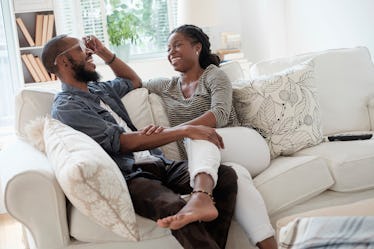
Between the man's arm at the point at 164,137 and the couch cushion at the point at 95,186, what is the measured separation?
24cm

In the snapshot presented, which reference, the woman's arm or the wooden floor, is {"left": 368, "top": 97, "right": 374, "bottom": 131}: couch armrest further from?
the wooden floor

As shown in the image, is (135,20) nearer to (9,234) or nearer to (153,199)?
(9,234)

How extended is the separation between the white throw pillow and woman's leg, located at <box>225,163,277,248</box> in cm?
37

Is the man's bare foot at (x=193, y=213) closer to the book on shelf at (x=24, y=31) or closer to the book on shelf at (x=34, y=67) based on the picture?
the book on shelf at (x=34, y=67)

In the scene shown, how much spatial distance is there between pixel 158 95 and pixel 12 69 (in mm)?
1818

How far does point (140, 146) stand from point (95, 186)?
1.29 feet

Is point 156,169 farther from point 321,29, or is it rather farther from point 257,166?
point 321,29

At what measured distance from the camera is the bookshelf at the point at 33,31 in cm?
368

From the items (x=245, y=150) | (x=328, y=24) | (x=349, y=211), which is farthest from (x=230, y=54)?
(x=349, y=211)

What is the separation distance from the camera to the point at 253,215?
166 cm

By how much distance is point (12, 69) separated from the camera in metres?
3.70

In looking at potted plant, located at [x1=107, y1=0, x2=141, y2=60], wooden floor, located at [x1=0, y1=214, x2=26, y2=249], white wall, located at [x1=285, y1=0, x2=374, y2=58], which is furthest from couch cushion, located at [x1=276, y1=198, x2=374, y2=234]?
potted plant, located at [x1=107, y1=0, x2=141, y2=60]

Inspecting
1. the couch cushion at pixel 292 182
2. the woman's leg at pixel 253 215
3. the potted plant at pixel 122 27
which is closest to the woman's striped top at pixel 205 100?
the couch cushion at pixel 292 182

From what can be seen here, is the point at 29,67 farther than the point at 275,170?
Yes
